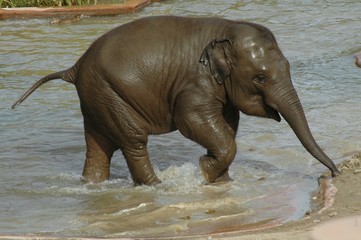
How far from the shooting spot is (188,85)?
8.77 m

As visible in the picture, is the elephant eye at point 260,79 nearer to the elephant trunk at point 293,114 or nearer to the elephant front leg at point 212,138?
the elephant trunk at point 293,114

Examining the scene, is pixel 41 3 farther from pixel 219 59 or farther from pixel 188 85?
pixel 219 59

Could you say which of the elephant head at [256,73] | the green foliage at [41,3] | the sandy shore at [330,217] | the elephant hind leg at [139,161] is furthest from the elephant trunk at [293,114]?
the green foliage at [41,3]

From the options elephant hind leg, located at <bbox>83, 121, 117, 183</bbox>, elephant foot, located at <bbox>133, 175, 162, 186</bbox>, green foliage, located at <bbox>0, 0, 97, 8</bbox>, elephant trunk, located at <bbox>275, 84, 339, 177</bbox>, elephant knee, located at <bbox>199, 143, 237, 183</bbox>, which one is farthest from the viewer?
green foliage, located at <bbox>0, 0, 97, 8</bbox>

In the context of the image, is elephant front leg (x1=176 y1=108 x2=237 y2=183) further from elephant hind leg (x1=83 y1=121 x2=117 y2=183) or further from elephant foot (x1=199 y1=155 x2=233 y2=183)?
elephant hind leg (x1=83 y1=121 x2=117 y2=183)

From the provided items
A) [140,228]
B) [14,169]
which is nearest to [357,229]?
[140,228]

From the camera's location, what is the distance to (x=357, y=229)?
7.42m

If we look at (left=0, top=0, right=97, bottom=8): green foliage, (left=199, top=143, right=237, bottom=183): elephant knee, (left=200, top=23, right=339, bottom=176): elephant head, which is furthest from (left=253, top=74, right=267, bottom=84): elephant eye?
(left=0, top=0, right=97, bottom=8): green foliage

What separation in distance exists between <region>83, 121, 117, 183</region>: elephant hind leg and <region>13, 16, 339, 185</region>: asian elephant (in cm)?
22

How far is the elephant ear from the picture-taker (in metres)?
8.66

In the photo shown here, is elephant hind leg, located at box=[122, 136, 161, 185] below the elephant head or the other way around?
below

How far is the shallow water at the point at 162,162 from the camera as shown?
842 cm

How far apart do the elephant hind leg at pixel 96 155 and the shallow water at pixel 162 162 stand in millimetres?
122

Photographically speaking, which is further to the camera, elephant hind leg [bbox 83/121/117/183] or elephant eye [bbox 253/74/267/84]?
elephant hind leg [bbox 83/121/117/183]
